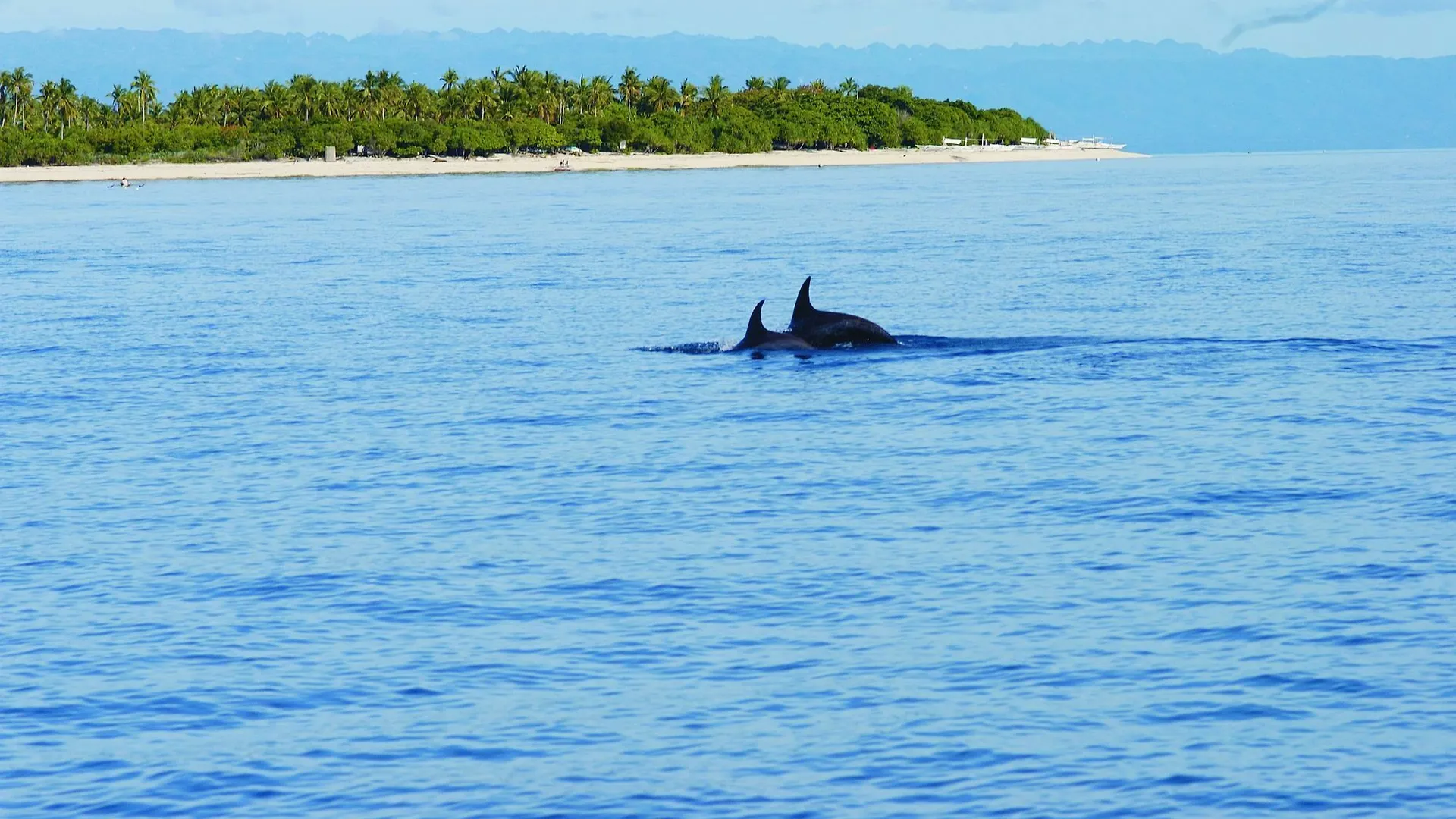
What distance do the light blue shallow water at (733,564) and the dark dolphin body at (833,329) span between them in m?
0.73

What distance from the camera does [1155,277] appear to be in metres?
48.4

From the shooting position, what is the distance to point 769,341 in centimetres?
3325

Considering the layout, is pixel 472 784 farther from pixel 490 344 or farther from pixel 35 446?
pixel 490 344

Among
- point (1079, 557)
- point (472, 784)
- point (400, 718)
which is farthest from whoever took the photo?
point (1079, 557)

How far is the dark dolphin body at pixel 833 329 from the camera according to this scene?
3275 cm

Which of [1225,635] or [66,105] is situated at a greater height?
[66,105]

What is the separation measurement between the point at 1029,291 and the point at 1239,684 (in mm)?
32737

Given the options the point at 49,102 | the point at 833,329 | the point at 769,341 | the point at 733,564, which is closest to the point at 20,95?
the point at 49,102

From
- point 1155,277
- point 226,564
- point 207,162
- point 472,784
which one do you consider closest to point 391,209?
point 1155,277

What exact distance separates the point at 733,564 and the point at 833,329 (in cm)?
1647

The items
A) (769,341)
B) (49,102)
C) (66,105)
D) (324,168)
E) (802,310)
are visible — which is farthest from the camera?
(66,105)

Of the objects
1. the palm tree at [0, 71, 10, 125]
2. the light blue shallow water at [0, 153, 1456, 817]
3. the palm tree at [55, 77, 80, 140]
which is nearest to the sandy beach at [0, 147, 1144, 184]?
the palm tree at [55, 77, 80, 140]

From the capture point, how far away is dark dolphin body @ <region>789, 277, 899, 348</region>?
32.8m

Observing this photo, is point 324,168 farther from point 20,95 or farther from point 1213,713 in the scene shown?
point 1213,713
